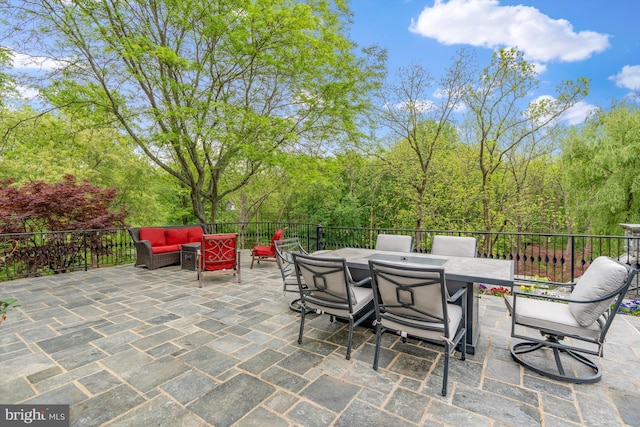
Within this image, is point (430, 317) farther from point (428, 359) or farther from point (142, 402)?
point (142, 402)

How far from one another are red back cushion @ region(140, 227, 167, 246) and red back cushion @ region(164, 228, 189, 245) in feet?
0.33

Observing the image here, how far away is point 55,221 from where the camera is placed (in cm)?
648

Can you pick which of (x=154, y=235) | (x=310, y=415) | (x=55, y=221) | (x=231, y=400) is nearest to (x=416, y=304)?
(x=310, y=415)

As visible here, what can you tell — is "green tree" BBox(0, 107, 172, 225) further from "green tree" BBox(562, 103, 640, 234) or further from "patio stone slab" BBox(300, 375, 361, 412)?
"green tree" BBox(562, 103, 640, 234)

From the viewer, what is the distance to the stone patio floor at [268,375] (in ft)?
5.48

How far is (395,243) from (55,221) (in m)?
7.52

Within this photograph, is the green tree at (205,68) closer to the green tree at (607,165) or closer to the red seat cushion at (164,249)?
the red seat cushion at (164,249)

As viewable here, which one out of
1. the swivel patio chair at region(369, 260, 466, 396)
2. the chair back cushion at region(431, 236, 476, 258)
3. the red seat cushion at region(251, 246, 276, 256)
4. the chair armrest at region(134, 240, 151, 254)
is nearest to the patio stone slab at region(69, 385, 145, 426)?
the swivel patio chair at region(369, 260, 466, 396)

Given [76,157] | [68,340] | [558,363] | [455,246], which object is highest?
[76,157]

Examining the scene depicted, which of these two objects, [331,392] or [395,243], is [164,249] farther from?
[331,392]

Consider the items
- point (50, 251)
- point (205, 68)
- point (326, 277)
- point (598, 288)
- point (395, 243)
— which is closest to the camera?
point (598, 288)

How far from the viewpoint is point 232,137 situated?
252 inches

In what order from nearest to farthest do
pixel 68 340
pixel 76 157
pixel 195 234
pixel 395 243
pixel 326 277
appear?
1. pixel 326 277
2. pixel 68 340
3. pixel 395 243
4. pixel 195 234
5. pixel 76 157

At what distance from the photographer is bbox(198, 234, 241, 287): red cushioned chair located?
4695 millimetres
